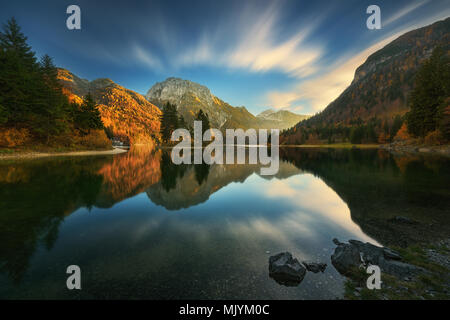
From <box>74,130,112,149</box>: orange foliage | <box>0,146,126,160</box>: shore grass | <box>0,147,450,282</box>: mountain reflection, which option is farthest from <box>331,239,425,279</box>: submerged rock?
<box>74,130,112,149</box>: orange foliage

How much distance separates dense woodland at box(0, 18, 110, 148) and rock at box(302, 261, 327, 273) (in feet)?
189

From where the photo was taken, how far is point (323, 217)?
10.7 metres

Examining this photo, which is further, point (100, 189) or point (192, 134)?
point (192, 134)

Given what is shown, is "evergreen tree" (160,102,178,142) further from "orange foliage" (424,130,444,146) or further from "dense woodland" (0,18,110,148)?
"orange foliage" (424,130,444,146)

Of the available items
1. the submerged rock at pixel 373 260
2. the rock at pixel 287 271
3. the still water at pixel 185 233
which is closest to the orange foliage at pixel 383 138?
the still water at pixel 185 233

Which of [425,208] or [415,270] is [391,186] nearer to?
[425,208]

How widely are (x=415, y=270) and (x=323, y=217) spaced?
507cm

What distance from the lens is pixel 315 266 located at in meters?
5.86

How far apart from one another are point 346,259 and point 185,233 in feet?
21.1

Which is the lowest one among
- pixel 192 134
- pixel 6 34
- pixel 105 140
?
pixel 105 140

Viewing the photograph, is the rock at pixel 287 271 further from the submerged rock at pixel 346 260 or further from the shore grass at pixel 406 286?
the submerged rock at pixel 346 260

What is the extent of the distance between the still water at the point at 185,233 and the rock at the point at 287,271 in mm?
235

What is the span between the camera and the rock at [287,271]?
528cm
